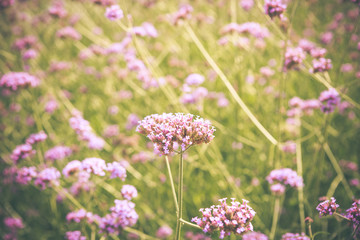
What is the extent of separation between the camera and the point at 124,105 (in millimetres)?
4199

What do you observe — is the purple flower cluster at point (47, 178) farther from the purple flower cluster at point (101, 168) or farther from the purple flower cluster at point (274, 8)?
the purple flower cluster at point (274, 8)

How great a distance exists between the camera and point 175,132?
1.31 m

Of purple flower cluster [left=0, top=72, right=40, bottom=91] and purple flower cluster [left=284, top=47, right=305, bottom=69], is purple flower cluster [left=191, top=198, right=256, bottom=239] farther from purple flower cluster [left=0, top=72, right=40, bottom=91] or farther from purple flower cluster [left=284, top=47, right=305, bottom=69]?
purple flower cluster [left=0, top=72, right=40, bottom=91]

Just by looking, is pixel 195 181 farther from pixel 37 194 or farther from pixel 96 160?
pixel 37 194

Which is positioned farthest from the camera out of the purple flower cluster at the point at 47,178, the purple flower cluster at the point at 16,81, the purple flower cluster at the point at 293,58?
the purple flower cluster at the point at 16,81

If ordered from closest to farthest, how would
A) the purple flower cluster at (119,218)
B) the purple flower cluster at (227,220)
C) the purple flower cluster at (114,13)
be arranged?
the purple flower cluster at (227,220) < the purple flower cluster at (119,218) < the purple flower cluster at (114,13)

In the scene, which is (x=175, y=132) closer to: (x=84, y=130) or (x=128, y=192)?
(x=128, y=192)

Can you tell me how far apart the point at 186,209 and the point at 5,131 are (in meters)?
2.76

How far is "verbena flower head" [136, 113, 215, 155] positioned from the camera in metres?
1.30

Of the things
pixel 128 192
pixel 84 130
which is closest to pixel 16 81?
pixel 84 130

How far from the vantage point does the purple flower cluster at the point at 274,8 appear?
1.88 meters

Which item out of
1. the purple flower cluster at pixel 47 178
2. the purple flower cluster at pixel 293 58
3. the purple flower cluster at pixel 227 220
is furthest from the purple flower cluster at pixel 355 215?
the purple flower cluster at pixel 47 178

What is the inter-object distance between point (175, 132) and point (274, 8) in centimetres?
126

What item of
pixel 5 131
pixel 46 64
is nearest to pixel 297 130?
pixel 5 131
